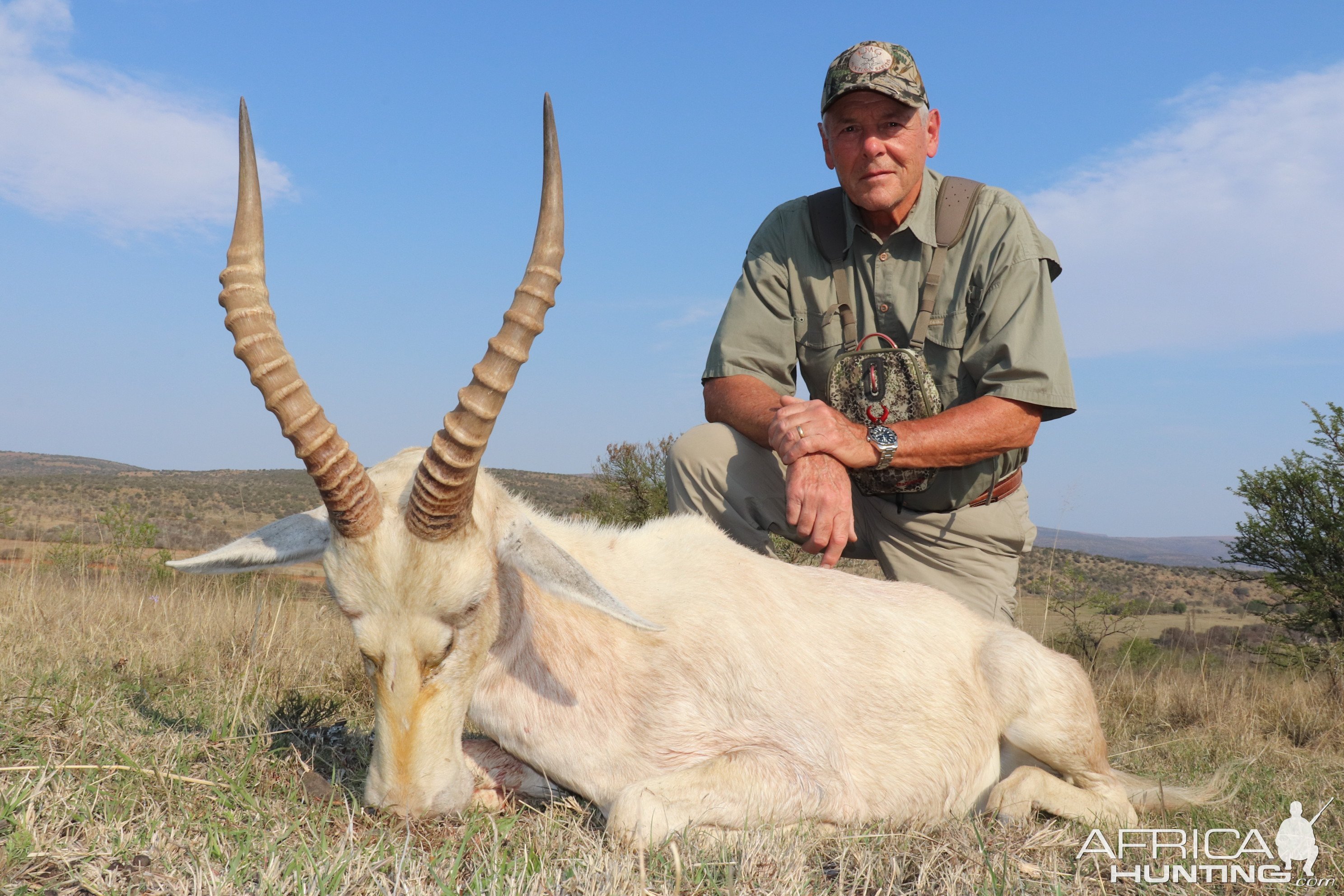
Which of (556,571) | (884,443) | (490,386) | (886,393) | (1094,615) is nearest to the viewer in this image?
(490,386)

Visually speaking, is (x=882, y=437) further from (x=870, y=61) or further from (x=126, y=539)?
(x=126, y=539)

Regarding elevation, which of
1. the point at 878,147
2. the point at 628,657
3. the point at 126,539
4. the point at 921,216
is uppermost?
the point at 878,147

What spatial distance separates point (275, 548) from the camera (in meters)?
3.47

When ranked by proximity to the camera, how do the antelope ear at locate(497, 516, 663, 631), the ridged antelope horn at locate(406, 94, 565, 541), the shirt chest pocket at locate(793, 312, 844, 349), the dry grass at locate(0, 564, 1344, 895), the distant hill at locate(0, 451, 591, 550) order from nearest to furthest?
1. the dry grass at locate(0, 564, 1344, 895)
2. the ridged antelope horn at locate(406, 94, 565, 541)
3. the antelope ear at locate(497, 516, 663, 631)
4. the shirt chest pocket at locate(793, 312, 844, 349)
5. the distant hill at locate(0, 451, 591, 550)

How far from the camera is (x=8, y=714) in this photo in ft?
12.8

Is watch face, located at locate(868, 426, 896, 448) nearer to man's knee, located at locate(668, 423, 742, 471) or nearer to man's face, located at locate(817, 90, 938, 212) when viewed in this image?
man's knee, located at locate(668, 423, 742, 471)

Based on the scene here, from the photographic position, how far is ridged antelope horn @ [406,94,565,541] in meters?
3.04

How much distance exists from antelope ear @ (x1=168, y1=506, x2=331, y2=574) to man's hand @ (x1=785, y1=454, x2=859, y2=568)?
2169 mm

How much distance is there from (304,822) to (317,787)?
0.34m

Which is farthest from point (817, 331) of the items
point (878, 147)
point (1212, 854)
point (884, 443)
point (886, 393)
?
point (1212, 854)

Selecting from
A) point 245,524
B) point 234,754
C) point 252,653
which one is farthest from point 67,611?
point 245,524

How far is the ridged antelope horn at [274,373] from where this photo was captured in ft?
10.0

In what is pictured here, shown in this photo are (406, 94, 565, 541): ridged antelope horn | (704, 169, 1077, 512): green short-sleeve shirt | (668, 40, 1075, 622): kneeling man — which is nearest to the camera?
(406, 94, 565, 541): ridged antelope horn

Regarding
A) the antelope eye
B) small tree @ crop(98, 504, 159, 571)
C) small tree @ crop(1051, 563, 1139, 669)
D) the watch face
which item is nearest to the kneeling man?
the watch face
